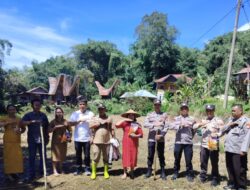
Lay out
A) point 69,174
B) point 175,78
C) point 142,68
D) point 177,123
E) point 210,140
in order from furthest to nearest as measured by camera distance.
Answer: point 142,68
point 175,78
point 69,174
point 177,123
point 210,140

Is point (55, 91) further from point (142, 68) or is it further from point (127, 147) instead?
point (127, 147)

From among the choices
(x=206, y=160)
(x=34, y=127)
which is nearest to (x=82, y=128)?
(x=34, y=127)

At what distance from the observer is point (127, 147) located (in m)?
7.70

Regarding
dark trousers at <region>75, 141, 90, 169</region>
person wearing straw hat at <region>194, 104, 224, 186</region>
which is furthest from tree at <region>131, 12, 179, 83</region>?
person wearing straw hat at <region>194, 104, 224, 186</region>

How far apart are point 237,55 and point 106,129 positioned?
1248 inches

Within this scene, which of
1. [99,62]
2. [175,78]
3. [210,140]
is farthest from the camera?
[99,62]

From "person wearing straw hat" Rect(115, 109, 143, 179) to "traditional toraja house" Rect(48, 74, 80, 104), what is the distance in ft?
129

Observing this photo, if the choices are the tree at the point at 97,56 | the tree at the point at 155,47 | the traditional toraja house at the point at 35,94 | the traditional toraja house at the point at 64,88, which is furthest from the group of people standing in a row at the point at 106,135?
the traditional toraja house at the point at 35,94

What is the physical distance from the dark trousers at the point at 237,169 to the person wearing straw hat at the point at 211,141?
32 cm

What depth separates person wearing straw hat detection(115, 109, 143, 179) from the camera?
25.0 feet

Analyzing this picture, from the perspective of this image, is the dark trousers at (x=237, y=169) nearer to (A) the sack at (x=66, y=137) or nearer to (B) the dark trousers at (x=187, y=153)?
(B) the dark trousers at (x=187, y=153)

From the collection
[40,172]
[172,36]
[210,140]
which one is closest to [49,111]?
[172,36]

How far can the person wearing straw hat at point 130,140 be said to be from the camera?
762 centimetres

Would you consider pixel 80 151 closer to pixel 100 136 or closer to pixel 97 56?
pixel 100 136
